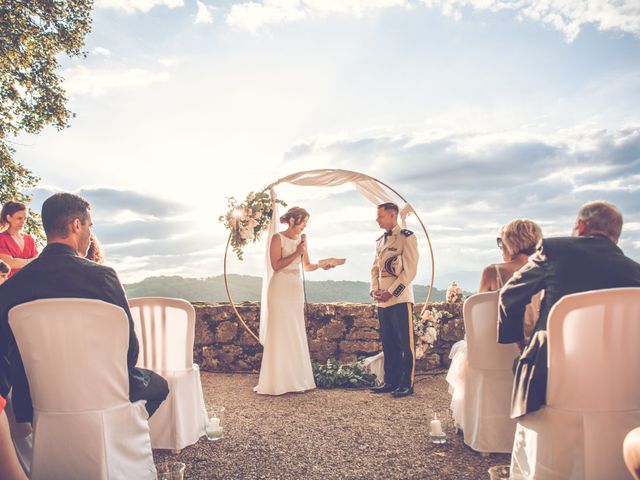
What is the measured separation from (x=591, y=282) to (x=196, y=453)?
3018 millimetres

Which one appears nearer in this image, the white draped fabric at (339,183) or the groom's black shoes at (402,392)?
the groom's black shoes at (402,392)

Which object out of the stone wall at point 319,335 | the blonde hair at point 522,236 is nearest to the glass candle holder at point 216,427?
the blonde hair at point 522,236

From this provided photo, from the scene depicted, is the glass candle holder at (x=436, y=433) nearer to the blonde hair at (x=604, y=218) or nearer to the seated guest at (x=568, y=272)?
the seated guest at (x=568, y=272)

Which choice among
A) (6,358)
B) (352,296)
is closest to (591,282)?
(6,358)

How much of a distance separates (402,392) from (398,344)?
55 centimetres

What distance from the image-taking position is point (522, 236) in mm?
3752

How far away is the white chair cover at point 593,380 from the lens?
8.52 feet

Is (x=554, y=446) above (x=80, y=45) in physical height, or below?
below

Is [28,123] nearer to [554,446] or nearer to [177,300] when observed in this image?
[177,300]

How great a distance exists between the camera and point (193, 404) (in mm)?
4090

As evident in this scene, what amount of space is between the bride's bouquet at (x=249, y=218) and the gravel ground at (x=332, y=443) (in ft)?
6.65

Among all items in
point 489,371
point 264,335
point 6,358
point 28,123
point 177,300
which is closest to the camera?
point 6,358

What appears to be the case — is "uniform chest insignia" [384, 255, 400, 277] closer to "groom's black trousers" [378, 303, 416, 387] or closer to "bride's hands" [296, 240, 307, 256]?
"groom's black trousers" [378, 303, 416, 387]

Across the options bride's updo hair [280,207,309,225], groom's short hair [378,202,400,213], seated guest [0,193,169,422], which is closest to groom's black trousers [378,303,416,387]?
groom's short hair [378,202,400,213]
